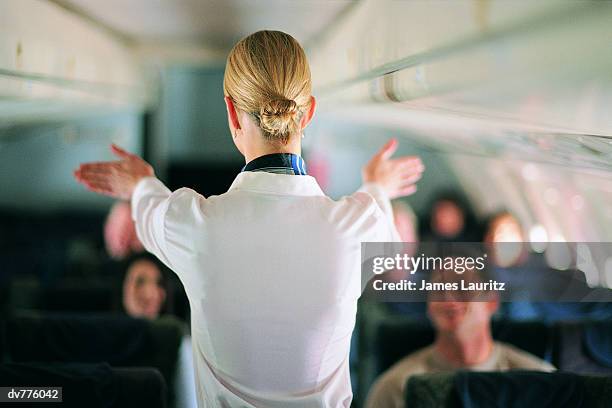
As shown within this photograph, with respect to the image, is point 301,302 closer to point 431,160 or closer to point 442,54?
point 442,54

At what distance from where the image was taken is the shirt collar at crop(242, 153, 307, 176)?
59.5 inches

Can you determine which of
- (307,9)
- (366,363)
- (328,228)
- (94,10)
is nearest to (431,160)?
(366,363)

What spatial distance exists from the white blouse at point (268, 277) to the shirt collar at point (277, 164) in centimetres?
1

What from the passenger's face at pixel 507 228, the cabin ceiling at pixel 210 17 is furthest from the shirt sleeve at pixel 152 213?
the passenger's face at pixel 507 228

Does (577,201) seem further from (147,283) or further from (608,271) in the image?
(147,283)

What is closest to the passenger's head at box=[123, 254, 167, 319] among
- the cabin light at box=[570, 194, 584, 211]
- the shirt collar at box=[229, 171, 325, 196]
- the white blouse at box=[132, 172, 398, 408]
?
the white blouse at box=[132, 172, 398, 408]

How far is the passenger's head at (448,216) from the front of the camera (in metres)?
2.98

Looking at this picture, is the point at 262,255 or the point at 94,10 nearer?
the point at 262,255

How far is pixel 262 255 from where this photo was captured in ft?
4.89

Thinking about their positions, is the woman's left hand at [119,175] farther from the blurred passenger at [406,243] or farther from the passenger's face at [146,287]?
the blurred passenger at [406,243]

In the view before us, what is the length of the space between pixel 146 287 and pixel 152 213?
963mm

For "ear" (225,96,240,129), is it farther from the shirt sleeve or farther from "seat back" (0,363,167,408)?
"seat back" (0,363,167,408)

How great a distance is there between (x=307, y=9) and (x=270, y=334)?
3.45 feet

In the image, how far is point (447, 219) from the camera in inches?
125
